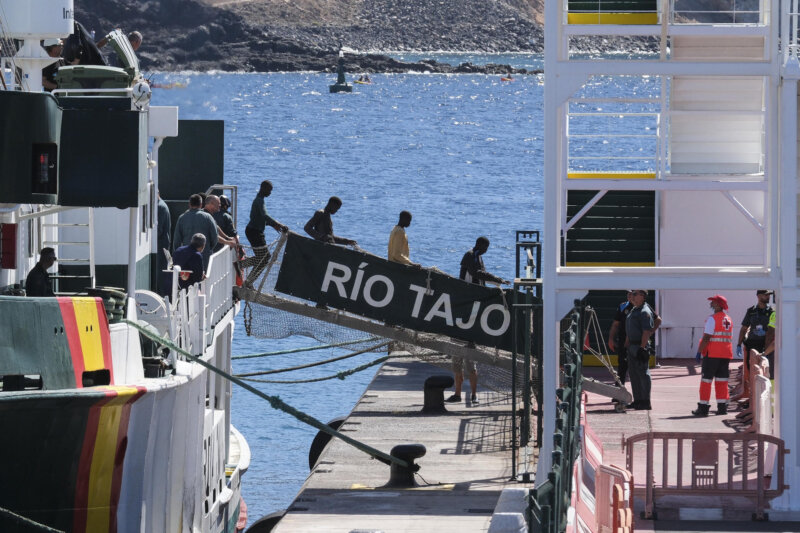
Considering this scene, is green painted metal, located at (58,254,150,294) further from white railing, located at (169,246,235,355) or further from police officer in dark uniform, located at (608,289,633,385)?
police officer in dark uniform, located at (608,289,633,385)

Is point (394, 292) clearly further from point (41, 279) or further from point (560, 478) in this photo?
point (560, 478)

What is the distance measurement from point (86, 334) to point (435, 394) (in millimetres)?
10343

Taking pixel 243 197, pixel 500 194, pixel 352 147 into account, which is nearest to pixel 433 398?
pixel 243 197

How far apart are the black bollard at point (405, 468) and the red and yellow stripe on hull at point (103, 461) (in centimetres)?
589

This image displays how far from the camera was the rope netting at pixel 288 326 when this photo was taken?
20.3 metres

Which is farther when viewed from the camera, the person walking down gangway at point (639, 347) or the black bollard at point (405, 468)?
the person walking down gangway at point (639, 347)

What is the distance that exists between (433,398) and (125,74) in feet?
31.5

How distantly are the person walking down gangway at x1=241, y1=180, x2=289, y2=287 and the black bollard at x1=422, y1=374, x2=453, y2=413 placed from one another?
3.35 metres

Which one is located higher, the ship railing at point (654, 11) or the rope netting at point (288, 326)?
the ship railing at point (654, 11)

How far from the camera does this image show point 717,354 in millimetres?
19359

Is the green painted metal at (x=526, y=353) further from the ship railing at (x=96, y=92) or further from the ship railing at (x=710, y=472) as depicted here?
the ship railing at (x=96, y=92)

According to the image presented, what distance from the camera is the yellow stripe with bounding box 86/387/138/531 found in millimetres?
12312

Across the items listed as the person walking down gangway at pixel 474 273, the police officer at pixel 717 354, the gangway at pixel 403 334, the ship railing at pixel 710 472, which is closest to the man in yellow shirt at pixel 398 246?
the person walking down gangway at pixel 474 273

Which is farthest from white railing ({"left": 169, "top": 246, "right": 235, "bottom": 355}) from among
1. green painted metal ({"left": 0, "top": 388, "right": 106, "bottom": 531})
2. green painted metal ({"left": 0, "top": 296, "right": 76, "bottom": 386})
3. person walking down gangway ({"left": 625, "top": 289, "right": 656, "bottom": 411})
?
person walking down gangway ({"left": 625, "top": 289, "right": 656, "bottom": 411})
